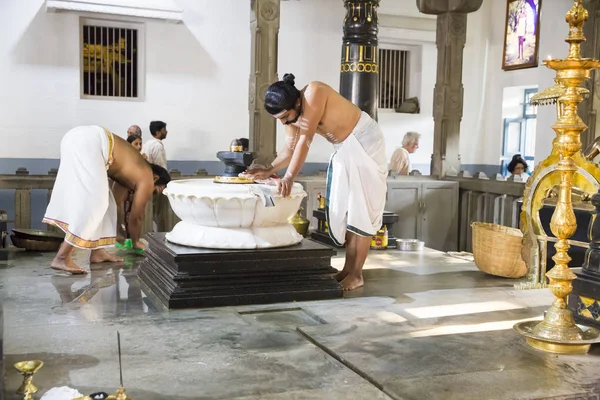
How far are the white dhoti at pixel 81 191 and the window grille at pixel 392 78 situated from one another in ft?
28.3

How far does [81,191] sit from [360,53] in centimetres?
294

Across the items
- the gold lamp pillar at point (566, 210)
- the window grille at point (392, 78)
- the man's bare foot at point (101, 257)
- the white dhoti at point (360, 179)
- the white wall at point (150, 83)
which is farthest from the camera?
the window grille at point (392, 78)

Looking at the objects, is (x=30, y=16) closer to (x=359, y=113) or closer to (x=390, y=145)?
(x=390, y=145)

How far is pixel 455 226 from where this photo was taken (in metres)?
8.52

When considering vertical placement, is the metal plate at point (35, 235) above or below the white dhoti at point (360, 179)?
below

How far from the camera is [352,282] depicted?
15.5 feet

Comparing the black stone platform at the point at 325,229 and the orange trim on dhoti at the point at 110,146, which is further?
the black stone platform at the point at 325,229

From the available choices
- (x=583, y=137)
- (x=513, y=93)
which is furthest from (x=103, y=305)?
(x=513, y=93)

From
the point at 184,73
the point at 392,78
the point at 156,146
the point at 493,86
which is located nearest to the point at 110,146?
the point at 156,146

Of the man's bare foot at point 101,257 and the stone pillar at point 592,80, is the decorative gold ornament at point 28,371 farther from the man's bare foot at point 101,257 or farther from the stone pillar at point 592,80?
the stone pillar at point 592,80

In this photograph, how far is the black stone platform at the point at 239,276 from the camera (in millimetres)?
4118

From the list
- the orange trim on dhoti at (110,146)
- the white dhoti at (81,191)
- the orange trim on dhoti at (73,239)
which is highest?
the orange trim on dhoti at (110,146)

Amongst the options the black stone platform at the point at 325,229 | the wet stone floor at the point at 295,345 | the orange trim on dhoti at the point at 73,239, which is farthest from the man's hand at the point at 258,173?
the black stone platform at the point at 325,229

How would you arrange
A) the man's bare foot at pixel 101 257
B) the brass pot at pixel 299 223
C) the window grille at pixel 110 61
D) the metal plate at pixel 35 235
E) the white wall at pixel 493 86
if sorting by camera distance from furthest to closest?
the white wall at pixel 493 86
the window grille at pixel 110 61
the brass pot at pixel 299 223
the metal plate at pixel 35 235
the man's bare foot at pixel 101 257
